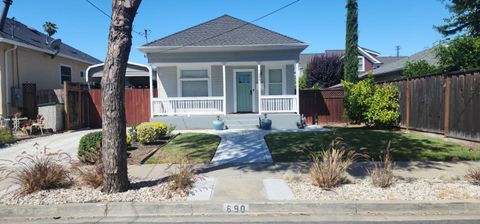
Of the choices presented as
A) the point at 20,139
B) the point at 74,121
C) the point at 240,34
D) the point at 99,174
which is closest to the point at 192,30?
the point at 240,34

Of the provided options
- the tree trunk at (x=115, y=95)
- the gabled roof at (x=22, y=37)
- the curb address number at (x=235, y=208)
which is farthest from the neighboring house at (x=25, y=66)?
the curb address number at (x=235, y=208)

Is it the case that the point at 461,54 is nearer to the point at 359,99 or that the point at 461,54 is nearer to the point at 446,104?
the point at 446,104

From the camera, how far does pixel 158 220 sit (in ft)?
17.5

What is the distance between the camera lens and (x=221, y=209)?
562 cm

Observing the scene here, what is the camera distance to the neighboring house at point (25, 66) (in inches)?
615

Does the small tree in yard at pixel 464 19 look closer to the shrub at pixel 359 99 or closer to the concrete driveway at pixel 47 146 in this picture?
the shrub at pixel 359 99

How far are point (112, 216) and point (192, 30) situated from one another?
14.1 m

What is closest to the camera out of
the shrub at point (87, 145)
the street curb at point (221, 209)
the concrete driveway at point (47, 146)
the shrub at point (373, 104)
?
the street curb at point (221, 209)

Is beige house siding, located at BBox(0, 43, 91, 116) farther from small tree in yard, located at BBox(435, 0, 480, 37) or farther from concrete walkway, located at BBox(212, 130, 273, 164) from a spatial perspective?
small tree in yard, located at BBox(435, 0, 480, 37)

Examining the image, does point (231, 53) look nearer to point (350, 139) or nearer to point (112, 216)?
point (350, 139)

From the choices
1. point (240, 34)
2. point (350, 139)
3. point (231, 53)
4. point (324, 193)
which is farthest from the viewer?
point (240, 34)

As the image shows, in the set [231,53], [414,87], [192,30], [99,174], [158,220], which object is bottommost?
[158,220]

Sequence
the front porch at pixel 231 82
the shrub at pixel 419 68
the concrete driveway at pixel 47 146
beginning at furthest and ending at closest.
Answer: the front porch at pixel 231 82 → the shrub at pixel 419 68 → the concrete driveway at pixel 47 146

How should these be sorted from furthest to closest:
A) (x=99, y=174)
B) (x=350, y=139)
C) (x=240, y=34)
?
(x=240, y=34)
(x=350, y=139)
(x=99, y=174)
